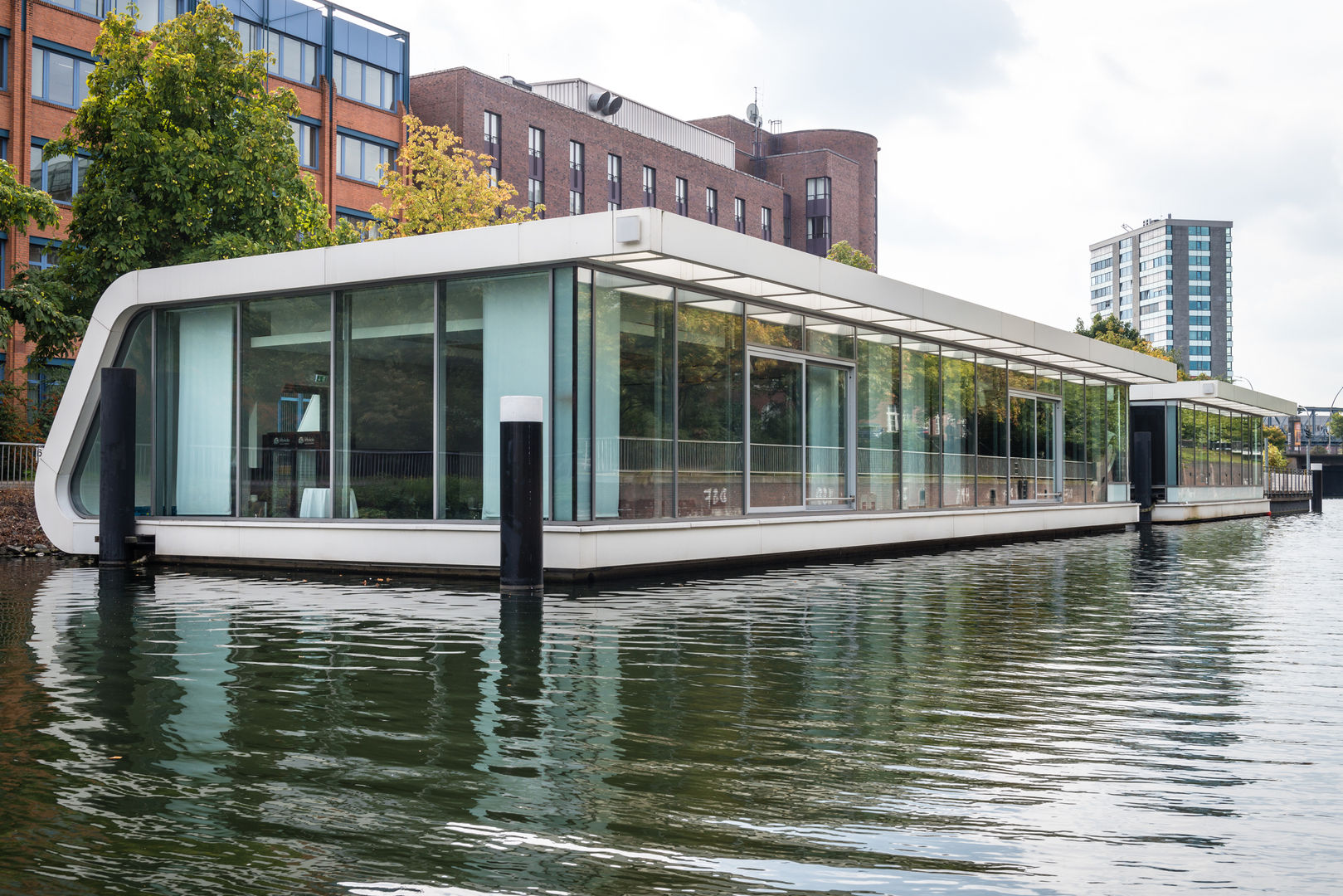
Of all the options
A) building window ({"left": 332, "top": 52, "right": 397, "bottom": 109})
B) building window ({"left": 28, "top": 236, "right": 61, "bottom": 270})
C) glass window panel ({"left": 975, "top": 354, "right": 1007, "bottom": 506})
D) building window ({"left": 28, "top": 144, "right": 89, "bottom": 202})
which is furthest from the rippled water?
building window ({"left": 332, "top": 52, "right": 397, "bottom": 109})

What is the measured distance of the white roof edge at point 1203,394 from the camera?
1528 inches

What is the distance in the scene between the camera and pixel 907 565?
18.7 meters

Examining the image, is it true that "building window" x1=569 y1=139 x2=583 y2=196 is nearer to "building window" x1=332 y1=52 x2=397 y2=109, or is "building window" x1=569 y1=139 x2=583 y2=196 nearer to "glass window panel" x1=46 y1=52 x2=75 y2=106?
"building window" x1=332 y1=52 x2=397 y2=109

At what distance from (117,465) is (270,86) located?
113ft

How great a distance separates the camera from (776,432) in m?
19.5

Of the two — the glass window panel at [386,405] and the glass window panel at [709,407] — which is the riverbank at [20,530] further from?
the glass window panel at [709,407]

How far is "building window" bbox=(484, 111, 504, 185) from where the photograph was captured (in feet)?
186

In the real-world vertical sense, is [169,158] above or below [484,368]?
above

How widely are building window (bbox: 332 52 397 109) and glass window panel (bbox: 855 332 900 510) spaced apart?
119ft

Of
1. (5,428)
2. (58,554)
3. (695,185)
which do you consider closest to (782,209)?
(695,185)

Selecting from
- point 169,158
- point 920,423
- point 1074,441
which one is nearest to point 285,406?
point 920,423

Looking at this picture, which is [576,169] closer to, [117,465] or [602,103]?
[602,103]

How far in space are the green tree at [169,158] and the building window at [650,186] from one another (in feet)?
131

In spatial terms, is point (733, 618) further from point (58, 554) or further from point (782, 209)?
point (782, 209)
